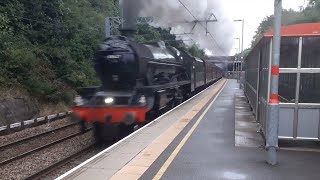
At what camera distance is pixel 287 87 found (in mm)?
8328

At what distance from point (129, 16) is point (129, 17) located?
0.39 feet

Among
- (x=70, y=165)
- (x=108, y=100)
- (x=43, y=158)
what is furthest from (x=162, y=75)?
(x=70, y=165)

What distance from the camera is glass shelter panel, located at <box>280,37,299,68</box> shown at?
7.95m

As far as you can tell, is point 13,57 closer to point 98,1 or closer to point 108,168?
point 108,168

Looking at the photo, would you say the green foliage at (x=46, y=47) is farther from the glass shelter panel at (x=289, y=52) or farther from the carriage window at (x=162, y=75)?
the glass shelter panel at (x=289, y=52)

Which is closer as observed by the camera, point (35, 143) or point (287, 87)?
point (287, 87)

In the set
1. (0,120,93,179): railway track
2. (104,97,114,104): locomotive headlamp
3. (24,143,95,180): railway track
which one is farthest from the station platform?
(0,120,93,179): railway track

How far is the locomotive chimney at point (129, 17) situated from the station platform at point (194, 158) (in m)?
3.94

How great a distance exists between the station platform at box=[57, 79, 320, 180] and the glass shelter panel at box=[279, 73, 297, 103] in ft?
3.93

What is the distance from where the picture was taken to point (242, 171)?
6.59 metres

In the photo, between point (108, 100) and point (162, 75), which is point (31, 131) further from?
point (162, 75)

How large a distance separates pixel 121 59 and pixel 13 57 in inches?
308

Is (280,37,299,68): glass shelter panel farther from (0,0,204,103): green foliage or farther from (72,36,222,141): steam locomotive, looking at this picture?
(0,0,204,103): green foliage

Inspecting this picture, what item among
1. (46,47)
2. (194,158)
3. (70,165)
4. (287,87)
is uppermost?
(46,47)
